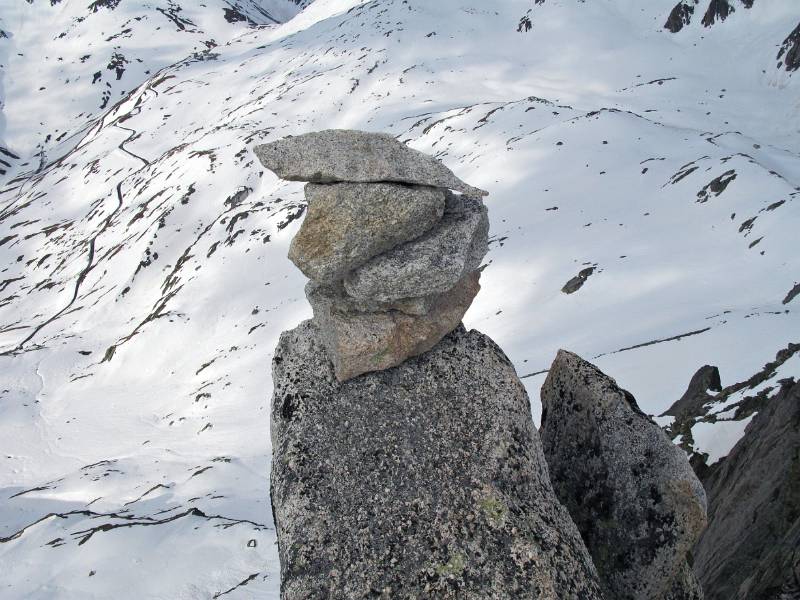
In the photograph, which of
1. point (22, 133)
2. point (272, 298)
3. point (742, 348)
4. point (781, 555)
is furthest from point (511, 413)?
point (22, 133)

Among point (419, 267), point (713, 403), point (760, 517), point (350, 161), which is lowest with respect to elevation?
point (713, 403)

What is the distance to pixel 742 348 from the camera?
57.9 feet

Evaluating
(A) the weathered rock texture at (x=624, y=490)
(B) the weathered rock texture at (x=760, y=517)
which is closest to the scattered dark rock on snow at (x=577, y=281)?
(B) the weathered rock texture at (x=760, y=517)

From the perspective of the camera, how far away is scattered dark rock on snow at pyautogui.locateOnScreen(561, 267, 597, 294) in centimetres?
3406

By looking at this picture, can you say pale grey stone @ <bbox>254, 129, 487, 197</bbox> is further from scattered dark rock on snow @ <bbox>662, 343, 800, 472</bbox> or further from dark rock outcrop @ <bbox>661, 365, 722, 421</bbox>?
dark rock outcrop @ <bbox>661, 365, 722, 421</bbox>

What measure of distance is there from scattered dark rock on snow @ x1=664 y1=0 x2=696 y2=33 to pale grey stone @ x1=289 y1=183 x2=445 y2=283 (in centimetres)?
10022

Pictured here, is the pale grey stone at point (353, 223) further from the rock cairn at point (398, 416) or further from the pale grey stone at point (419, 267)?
the pale grey stone at point (419, 267)

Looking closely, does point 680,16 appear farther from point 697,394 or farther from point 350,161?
point 350,161

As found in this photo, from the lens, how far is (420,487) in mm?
8367

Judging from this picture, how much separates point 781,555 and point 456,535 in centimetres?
548

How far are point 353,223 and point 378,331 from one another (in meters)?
1.84

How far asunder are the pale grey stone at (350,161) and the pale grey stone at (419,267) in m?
0.87

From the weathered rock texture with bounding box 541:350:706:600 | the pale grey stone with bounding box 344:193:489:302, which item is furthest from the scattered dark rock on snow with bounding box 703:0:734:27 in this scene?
the pale grey stone with bounding box 344:193:489:302

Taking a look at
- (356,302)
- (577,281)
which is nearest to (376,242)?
(356,302)
